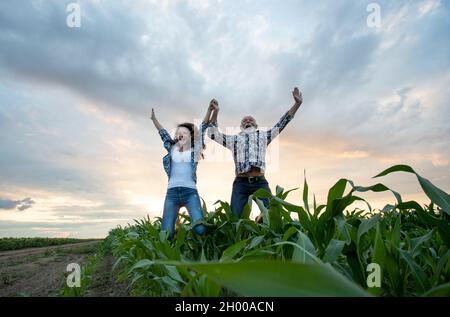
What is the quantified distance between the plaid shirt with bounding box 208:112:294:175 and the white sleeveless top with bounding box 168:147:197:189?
0.47 meters

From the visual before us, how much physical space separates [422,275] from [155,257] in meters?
1.38

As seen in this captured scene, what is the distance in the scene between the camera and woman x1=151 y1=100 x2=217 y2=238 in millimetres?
3652

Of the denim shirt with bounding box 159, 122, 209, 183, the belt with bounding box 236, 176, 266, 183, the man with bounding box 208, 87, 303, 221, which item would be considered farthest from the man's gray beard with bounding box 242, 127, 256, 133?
the belt with bounding box 236, 176, 266, 183

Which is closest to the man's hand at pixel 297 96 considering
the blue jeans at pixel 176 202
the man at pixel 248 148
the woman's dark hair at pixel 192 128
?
the man at pixel 248 148

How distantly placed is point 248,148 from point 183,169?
78cm

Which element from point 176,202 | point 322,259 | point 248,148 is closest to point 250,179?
Result: point 248,148

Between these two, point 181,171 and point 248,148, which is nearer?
point 181,171

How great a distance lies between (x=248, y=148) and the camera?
4.00 meters

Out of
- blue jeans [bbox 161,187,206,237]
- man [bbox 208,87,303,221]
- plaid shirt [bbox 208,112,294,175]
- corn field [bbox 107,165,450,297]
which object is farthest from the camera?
plaid shirt [bbox 208,112,294,175]

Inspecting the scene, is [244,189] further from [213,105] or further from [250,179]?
[213,105]

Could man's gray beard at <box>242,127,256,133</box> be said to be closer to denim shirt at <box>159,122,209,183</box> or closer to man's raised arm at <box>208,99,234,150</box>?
Result: man's raised arm at <box>208,99,234,150</box>

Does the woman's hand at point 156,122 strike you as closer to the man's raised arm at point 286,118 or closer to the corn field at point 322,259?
the man's raised arm at point 286,118

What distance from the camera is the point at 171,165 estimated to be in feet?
12.7
